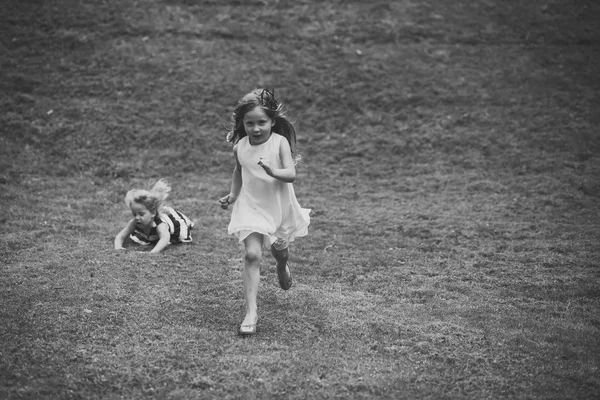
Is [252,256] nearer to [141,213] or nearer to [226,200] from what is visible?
[226,200]

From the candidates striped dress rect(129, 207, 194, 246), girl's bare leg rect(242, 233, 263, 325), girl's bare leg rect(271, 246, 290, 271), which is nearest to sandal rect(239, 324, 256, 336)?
girl's bare leg rect(242, 233, 263, 325)

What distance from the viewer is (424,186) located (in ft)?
30.7

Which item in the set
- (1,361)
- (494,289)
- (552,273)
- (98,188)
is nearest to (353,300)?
(494,289)

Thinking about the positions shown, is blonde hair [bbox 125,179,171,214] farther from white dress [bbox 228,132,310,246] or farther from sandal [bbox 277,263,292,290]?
sandal [bbox 277,263,292,290]

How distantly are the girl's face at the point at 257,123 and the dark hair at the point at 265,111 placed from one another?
35 millimetres

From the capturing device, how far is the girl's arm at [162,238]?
6488 mm

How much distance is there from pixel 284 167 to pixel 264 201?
1.16 feet

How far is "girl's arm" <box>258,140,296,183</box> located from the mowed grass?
4.28 ft

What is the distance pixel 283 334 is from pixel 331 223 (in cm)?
337

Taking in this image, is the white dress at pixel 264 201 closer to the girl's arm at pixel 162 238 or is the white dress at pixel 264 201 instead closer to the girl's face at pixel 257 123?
the girl's face at pixel 257 123

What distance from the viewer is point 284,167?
4645 mm

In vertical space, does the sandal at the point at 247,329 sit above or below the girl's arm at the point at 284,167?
below

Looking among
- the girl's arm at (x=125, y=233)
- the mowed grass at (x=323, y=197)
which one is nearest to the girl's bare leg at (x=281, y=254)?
the mowed grass at (x=323, y=197)

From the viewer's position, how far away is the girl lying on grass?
6.68 meters
